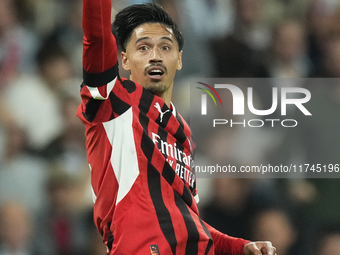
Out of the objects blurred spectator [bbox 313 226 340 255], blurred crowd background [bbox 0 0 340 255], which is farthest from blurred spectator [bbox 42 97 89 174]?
blurred spectator [bbox 313 226 340 255]

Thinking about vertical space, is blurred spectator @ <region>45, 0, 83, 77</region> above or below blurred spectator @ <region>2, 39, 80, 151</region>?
above

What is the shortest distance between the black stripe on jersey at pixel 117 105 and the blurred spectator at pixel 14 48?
126cm

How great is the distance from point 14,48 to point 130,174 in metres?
1.45

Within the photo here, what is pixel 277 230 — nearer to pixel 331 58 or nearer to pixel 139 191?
pixel 331 58

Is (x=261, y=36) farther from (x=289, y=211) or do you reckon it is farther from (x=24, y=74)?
(x=24, y=74)

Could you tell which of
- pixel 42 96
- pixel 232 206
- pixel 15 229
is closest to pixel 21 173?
pixel 15 229

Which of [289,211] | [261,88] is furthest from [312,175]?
[261,88]

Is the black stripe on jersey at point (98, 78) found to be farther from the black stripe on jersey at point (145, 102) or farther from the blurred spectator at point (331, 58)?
the blurred spectator at point (331, 58)

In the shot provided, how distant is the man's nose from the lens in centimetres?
139

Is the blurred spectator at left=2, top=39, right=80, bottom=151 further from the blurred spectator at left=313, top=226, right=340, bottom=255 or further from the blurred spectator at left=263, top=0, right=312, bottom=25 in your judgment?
the blurred spectator at left=313, top=226, right=340, bottom=255

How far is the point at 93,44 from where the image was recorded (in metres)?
1.00

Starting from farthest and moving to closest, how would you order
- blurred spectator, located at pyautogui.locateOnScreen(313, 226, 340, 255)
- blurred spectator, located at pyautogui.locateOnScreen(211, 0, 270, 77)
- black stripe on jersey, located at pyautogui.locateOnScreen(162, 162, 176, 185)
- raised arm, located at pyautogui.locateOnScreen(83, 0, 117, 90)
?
blurred spectator, located at pyautogui.locateOnScreen(211, 0, 270, 77), blurred spectator, located at pyautogui.locateOnScreen(313, 226, 340, 255), black stripe on jersey, located at pyautogui.locateOnScreen(162, 162, 176, 185), raised arm, located at pyautogui.locateOnScreen(83, 0, 117, 90)

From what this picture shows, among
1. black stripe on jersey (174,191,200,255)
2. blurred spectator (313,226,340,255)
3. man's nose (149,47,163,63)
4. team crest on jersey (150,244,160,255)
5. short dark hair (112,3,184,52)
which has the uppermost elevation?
short dark hair (112,3,184,52)

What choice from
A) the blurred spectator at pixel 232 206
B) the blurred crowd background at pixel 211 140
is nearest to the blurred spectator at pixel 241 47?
the blurred crowd background at pixel 211 140
